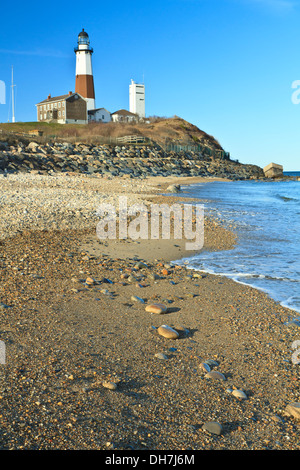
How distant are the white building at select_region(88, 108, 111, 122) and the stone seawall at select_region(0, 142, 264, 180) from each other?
15.3 m

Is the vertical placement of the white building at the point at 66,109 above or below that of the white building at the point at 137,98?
below

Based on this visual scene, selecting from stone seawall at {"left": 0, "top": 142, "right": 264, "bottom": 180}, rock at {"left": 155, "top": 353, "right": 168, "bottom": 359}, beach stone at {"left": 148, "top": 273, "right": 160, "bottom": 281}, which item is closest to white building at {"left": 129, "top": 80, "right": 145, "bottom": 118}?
stone seawall at {"left": 0, "top": 142, "right": 264, "bottom": 180}

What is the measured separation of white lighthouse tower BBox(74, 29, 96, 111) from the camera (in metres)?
59.8

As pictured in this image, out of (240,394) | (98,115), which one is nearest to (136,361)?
(240,394)

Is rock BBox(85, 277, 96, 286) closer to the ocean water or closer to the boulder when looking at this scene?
the ocean water

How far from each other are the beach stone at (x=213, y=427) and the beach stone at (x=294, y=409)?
0.62 m

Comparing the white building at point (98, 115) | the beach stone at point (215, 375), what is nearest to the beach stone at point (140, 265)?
the beach stone at point (215, 375)

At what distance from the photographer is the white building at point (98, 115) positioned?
199ft

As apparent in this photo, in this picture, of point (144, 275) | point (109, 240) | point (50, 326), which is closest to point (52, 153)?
point (109, 240)

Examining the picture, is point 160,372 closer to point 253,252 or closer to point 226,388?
point 226,388

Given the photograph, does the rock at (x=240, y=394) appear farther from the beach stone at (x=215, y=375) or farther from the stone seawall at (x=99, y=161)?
the stone seawall at (x=99, y=161)

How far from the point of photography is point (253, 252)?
8336mm

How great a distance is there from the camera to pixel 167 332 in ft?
13.2

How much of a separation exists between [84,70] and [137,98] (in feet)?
48.1
